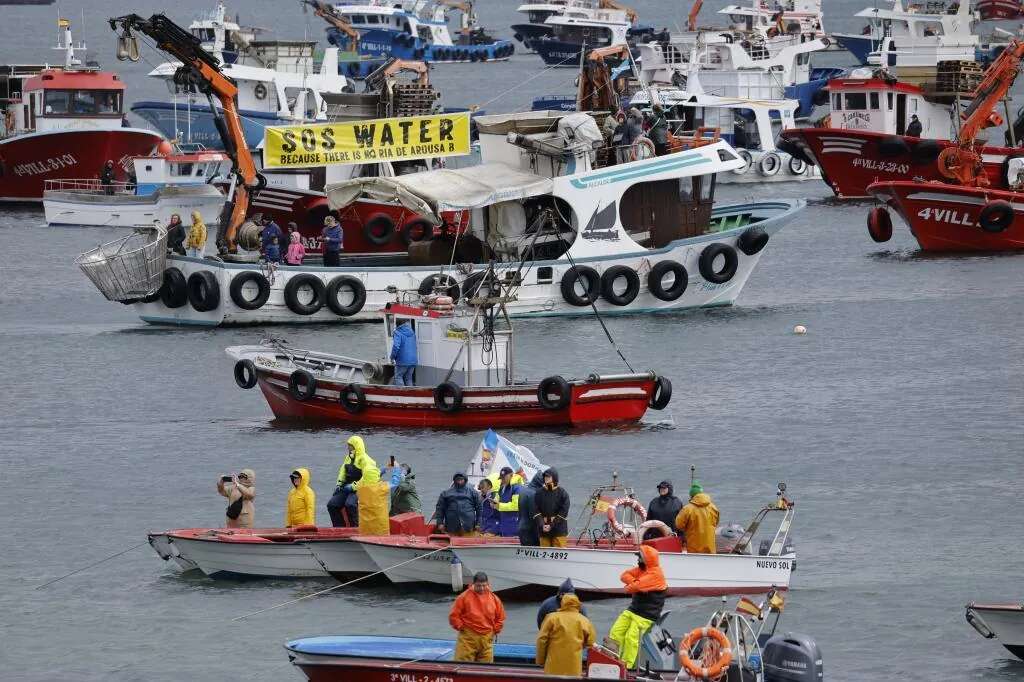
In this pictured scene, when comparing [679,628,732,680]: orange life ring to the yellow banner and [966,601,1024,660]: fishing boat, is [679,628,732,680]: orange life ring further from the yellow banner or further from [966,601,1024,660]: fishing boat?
the yellow banner

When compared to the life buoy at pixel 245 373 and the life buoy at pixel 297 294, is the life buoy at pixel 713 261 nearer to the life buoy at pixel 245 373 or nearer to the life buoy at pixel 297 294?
the life buoy at pixel 297 294

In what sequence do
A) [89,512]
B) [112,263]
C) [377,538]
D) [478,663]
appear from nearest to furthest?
[478,663]
[377,538]
[89,512]
[112,263]

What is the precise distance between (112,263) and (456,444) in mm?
12773

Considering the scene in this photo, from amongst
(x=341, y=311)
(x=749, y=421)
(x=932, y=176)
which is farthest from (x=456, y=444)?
(x=932, y=176)

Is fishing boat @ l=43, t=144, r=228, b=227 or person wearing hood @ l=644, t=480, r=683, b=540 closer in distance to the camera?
person wearing hood @ l=644, t=480, r=683, b=540

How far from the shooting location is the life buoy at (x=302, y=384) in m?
32.1

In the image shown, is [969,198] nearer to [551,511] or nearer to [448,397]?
[448,397]

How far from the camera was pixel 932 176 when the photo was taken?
5881cm

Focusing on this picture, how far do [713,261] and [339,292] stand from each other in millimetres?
8084

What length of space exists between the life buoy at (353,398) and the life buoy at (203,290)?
10.2 m

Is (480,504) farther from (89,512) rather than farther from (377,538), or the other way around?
(89,512)

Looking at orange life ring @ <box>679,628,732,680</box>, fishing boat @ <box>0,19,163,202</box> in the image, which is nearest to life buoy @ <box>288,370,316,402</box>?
orange life ring @ <box>679,628,732,680</box>

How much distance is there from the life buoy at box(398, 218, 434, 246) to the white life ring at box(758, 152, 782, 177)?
3060 centimetres

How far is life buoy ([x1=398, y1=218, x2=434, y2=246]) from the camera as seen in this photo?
44844 mm
